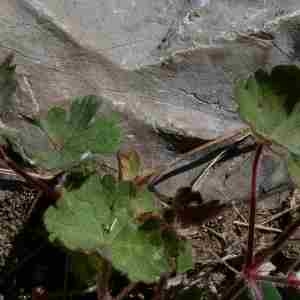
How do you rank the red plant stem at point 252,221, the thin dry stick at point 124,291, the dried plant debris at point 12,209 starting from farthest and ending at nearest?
the dried plant debris at point 12,209
the thin dry stick at point 124,291
the red plant stem at point 252,221

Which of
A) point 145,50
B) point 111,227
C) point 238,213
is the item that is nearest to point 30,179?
point 111,227

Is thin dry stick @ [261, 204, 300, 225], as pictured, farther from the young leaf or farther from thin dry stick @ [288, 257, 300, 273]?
the young leaf

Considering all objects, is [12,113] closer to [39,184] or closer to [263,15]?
[39,184]

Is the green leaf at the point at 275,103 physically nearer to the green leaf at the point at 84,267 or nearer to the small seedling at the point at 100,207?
the small seedling at the point at 100,207

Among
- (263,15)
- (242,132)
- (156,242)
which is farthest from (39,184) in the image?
(263,15)

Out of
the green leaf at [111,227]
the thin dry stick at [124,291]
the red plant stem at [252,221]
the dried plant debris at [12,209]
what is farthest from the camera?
the dried plant debris at [12,209]

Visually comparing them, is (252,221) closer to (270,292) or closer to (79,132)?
(270,292)

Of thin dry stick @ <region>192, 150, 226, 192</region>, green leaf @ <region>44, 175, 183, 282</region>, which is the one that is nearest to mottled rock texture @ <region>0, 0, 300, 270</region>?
thin dry stick @ <region>192, 150, 226, 192</region>

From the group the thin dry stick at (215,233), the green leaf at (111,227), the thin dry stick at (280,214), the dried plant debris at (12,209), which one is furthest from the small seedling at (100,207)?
the thin dry stick at (280,214)
